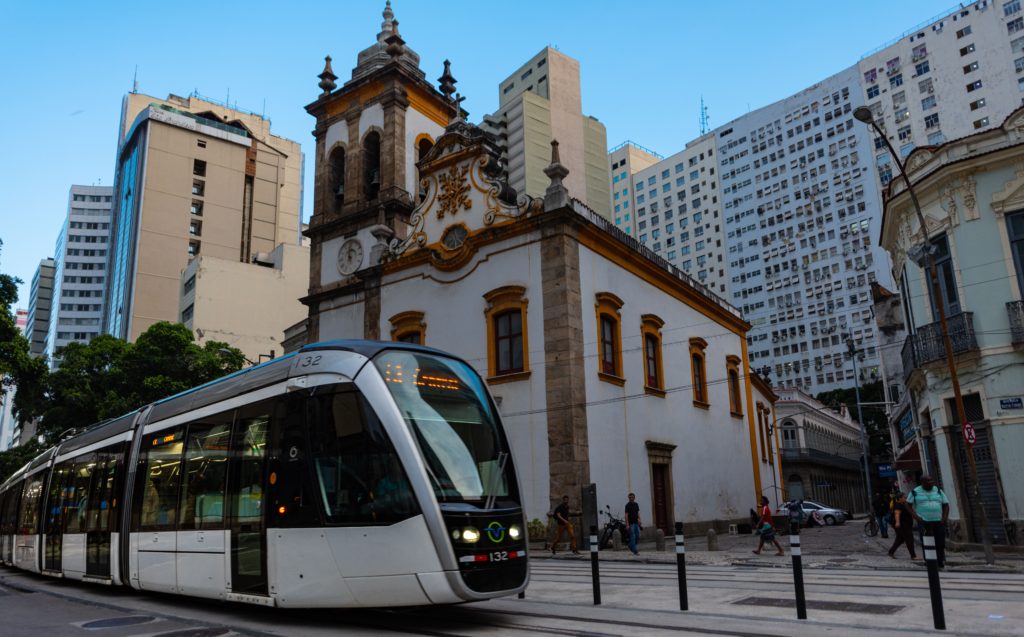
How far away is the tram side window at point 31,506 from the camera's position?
15.8 m

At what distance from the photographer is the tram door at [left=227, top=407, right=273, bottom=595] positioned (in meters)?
8.70

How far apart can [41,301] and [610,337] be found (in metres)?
148

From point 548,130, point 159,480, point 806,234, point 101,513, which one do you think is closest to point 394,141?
point 101,513

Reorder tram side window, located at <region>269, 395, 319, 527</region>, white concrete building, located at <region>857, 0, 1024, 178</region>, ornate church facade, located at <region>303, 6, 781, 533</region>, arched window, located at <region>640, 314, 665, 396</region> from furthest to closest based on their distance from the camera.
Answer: white concrete building, located at <region>857, 0, 1024, 178</region> → arched window, located at <region>640, 314, 665, 396</region> → ornate church facade, located at <region>303, 6, 781, 533</region> → tram side window, located at <region>269, 395, 319, 527</region>

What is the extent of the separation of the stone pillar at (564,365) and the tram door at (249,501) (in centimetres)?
1243

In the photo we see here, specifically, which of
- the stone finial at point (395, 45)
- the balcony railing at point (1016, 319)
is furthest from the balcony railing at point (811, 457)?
the balcony railing at point (1016, 319)

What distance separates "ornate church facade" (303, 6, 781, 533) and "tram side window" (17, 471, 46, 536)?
408 inches

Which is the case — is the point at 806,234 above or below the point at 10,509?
above

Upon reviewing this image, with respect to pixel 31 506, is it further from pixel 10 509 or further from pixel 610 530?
pixel 610 530

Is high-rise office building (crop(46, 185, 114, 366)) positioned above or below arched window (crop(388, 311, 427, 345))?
above

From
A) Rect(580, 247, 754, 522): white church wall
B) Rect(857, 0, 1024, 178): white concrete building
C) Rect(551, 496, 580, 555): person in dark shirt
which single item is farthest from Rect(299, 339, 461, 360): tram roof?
Rect(857, 0, 1024, 178): white concrete building

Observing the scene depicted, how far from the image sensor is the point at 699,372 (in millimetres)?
29719

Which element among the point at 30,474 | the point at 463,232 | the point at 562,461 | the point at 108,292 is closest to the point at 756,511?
the point at 562,461

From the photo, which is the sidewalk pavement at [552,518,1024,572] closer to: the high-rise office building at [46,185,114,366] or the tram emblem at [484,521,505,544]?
the tram emblem at [484,521,505,544]
